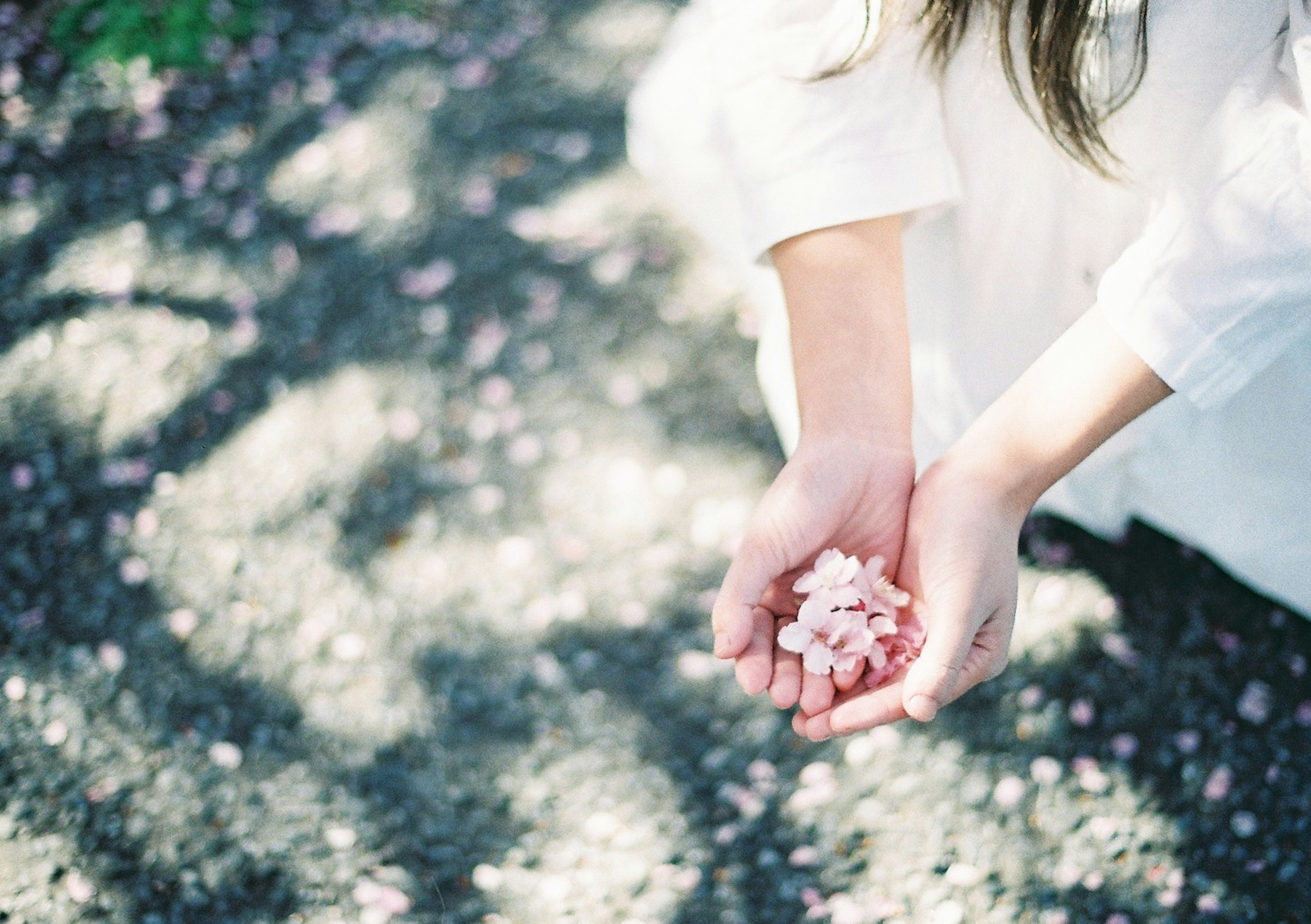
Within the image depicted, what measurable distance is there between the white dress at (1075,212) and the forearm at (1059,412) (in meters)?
0.05

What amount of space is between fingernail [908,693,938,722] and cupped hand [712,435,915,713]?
127mm

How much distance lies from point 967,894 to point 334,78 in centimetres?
286

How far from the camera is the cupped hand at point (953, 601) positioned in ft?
3.65

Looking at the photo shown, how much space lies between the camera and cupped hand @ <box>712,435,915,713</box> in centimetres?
120

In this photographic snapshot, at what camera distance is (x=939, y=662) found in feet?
3.60

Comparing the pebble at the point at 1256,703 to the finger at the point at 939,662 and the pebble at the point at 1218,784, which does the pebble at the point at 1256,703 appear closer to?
the pebble at the point at 1218,784

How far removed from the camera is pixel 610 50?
294cm

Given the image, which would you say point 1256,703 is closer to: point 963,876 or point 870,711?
point 963,876

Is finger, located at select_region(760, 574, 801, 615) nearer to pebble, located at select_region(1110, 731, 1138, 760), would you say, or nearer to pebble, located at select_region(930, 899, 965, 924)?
pebble, located at select_region(930, 899, 965, 924)

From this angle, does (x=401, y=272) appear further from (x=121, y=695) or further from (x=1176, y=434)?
(x=1176, y=434)

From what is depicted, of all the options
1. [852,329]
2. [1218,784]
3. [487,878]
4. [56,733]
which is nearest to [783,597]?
[852,329]

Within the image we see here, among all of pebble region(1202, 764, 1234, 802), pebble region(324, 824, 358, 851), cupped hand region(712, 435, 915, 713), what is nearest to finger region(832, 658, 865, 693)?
cupped hand region(712, 435, 915, 713)

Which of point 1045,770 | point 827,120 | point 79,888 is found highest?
point 827,120

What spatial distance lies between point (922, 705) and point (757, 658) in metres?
0.21
